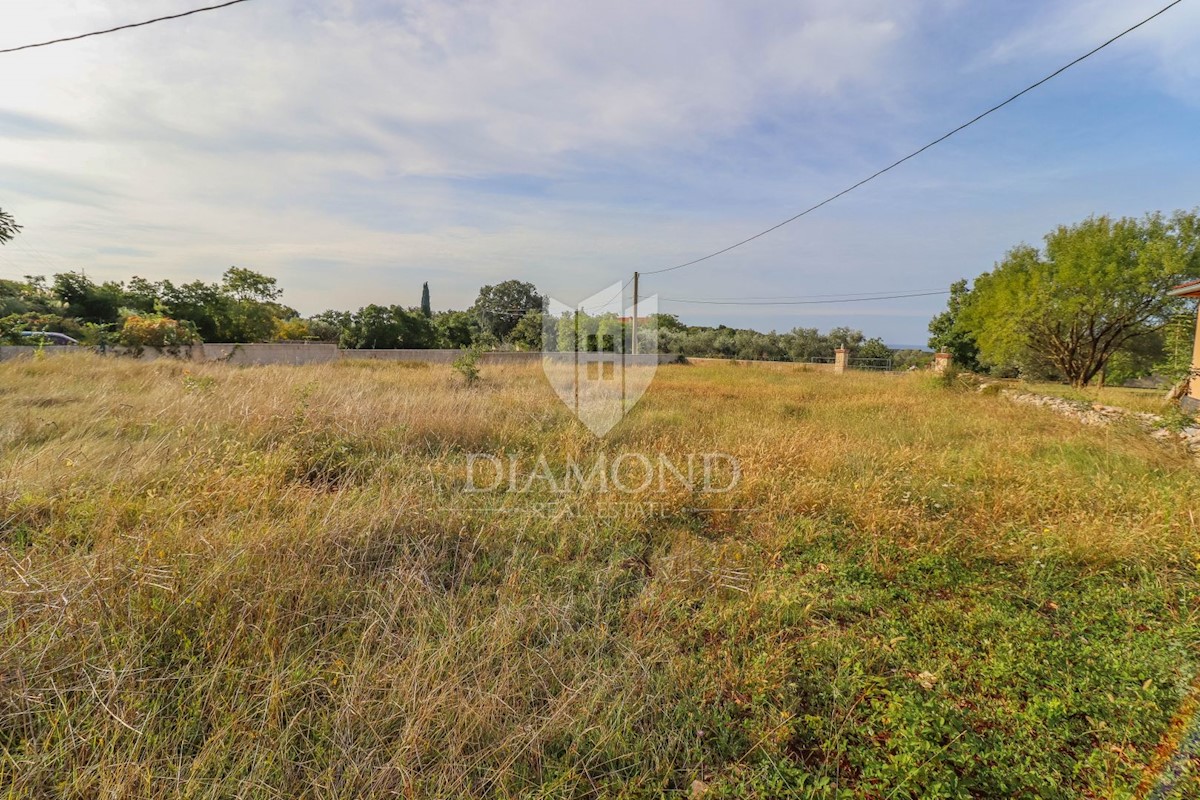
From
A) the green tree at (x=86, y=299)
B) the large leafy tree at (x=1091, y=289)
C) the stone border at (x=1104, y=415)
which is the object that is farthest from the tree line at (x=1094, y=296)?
the green tree at (x=86, y=299)

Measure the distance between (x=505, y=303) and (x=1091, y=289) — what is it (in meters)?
32.5

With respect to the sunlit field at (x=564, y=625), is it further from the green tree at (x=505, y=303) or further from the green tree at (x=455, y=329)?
the green tree at (x=505, y=303)

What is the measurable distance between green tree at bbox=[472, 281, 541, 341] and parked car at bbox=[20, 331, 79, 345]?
21.3m

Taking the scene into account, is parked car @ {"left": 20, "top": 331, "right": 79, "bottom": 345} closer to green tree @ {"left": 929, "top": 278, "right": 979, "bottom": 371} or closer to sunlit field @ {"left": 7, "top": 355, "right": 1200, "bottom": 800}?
sunlit field @ {"left": 7, "top": 355, "right": 1200, "bottom": 800}

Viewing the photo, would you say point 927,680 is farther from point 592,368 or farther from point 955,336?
point 955,336

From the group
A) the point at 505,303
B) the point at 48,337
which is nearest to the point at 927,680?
the point at 48,337

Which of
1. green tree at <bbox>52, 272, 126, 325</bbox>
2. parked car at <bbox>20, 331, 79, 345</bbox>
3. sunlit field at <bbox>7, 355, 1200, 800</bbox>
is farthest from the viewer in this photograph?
green tree at <bbox>52, 272, 126, 325</bbox>

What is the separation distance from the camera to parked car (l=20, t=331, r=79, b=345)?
11634 millimetres

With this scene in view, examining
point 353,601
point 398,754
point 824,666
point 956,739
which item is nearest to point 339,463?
point 353,601

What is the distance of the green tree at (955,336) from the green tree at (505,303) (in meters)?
26.5

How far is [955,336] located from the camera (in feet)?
88.1

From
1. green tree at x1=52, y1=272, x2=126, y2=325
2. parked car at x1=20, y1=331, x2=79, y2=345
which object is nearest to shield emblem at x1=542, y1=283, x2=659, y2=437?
parked car at x1=20, y1=331, x2=79, y2=345

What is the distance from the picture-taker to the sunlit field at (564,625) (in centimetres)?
158

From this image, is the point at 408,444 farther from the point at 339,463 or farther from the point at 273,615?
the point at 273,615
